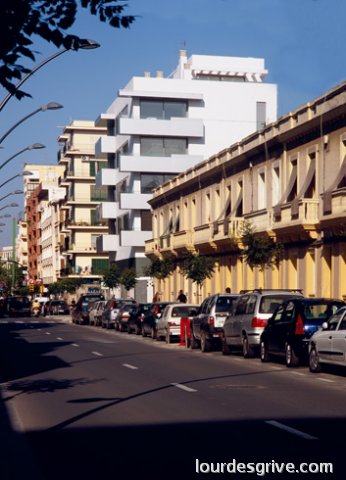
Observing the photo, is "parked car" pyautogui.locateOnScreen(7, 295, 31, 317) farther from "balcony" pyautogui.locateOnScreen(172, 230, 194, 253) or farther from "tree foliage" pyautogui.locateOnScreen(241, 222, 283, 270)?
"tree foliage" pyautogui.locateOnScreen(241, 222, 283, 270)

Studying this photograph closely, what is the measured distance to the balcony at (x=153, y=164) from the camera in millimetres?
74188

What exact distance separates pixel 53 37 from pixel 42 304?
3529 inches

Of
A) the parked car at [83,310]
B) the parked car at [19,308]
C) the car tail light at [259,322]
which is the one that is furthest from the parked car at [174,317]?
the parked car at [19,308]

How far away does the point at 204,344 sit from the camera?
31.3m

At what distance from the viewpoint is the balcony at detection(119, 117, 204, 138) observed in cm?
7372

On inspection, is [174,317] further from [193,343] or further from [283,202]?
[283,202]

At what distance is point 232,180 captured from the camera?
50.8 meters

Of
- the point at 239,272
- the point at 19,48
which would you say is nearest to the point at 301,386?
the point at 19,48

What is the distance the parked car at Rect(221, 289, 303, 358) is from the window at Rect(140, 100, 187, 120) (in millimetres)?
48777

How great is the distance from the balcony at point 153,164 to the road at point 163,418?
49.5 metres

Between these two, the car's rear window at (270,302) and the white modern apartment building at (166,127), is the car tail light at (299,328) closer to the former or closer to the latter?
the car's rear window at (270,302)

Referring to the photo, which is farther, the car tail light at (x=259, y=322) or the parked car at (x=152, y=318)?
the parked car at (x=152, y=318)

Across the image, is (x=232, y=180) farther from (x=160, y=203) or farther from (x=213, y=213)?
(x=160, y=203)

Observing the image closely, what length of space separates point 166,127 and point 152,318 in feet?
115
